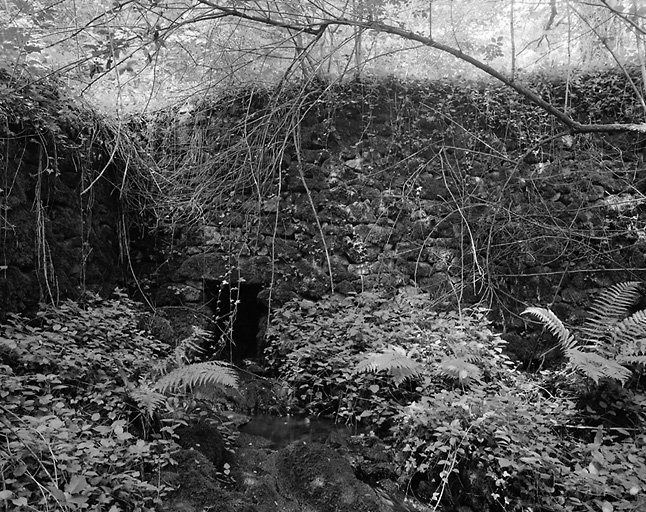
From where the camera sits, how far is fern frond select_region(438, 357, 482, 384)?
141 inches

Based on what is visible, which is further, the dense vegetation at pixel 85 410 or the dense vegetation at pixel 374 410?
the dense vegetation at pixel 374 410

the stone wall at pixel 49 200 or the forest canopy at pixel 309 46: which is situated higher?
the forest canopy at pixel 309 46

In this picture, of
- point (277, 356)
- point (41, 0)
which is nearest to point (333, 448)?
point (277, 356)

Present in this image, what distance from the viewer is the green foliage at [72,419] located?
2.15 metres

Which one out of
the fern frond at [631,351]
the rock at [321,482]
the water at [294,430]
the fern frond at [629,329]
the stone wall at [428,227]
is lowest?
the water at [294,430]

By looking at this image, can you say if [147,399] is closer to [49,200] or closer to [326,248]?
[326,248]

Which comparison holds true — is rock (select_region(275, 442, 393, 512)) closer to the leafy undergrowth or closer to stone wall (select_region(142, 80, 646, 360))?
the leafy undergrowth

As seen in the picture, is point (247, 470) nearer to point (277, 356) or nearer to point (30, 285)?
point (277, 356)

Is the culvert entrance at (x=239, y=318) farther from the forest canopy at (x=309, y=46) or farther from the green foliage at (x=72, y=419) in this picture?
the forest canopy at (x=309, y=46)

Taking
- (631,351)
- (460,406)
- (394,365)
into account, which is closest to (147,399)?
(394,365)

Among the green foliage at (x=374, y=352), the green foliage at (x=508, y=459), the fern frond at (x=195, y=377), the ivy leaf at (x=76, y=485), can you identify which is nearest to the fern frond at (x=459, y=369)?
the green foliage at (x=374, y=352)

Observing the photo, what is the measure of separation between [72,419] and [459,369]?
2662 millimetres

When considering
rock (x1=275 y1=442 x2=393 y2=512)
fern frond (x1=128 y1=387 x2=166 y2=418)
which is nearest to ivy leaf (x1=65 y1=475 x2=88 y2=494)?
fern frond (x1=128 y1=387 x2=166 y2=418)

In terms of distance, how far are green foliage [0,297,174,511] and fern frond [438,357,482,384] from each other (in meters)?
2.10
